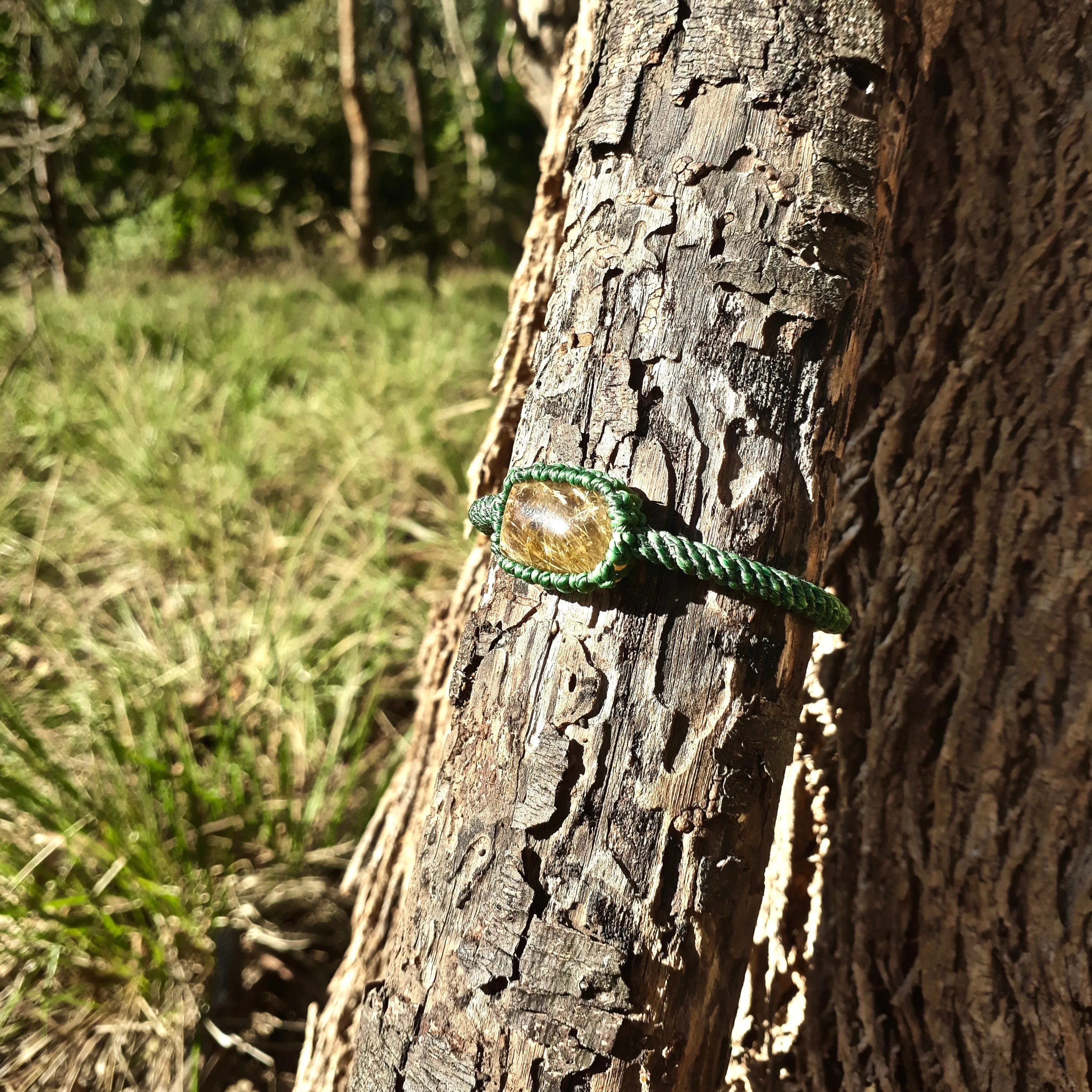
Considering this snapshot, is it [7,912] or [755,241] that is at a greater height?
[755,241]

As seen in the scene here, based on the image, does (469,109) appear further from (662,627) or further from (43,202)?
(662,627)

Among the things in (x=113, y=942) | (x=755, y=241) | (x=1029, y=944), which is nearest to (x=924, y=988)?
(x=1029, y=944)

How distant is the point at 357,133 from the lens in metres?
8.16

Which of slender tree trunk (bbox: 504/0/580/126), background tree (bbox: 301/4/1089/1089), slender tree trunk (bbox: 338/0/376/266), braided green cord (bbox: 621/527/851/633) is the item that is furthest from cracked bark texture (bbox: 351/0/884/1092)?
slender tree trunk (bbox: 338/0/376/266)

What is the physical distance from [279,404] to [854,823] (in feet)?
10.3

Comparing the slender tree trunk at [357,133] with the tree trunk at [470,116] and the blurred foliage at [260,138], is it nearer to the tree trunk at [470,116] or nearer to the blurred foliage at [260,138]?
the blurred foliage at [260,138]

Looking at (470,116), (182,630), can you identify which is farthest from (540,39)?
(470,116)

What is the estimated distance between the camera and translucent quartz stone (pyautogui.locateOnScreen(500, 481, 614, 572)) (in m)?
0.81

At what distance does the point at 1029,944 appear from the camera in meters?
1.13

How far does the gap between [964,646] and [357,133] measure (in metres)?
8.67

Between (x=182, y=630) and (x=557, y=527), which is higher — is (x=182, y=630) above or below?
above

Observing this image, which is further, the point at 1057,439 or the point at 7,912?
the point at 7,912

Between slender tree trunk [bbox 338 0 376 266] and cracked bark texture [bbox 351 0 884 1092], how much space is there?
7.64 metres

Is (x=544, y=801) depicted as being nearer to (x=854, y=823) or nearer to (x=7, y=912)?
(x=854, y=823)
